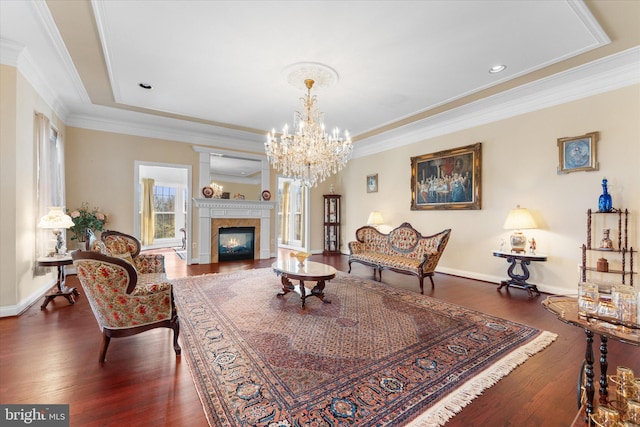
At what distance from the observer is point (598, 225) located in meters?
3.73

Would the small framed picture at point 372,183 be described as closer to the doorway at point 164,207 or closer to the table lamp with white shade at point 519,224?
the table lamp with white shade at point 519,224

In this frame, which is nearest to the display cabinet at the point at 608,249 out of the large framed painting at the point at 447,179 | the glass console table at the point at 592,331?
the large framed painting at the point at 447,179

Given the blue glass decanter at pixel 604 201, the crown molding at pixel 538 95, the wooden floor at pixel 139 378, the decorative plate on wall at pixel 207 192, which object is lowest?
the wooden floor at pixel 139 378

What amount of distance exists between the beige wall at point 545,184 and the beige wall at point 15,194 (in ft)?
21.2

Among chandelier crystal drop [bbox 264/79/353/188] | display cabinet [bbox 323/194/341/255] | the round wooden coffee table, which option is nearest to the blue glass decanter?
chandelier crystal drop [bbox 264/79/353/188]

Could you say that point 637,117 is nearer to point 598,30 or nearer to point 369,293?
point 598,30

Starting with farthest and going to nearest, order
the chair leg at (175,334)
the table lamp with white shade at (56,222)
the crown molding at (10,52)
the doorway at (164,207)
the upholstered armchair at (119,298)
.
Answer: the doorway at (164,207) → the table lamp with white shade at (56,222) → the crown molding at (10,52) → the chair leg at (175,334) → the upholstered armchair at (119,298)

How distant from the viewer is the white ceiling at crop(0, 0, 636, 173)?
2.58 metres

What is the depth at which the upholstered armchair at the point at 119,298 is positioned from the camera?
2014 mm

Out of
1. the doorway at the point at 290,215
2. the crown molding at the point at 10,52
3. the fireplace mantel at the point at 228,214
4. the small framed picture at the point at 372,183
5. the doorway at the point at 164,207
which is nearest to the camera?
the crown molding at the point at 10,52

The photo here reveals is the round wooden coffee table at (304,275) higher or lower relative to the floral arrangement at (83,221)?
lower

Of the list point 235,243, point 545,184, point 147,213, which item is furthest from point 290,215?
point 545,184

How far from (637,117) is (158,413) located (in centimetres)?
578

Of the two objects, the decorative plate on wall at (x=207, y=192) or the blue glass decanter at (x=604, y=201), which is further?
the decorative plate on wall at (x=207, y=192)
